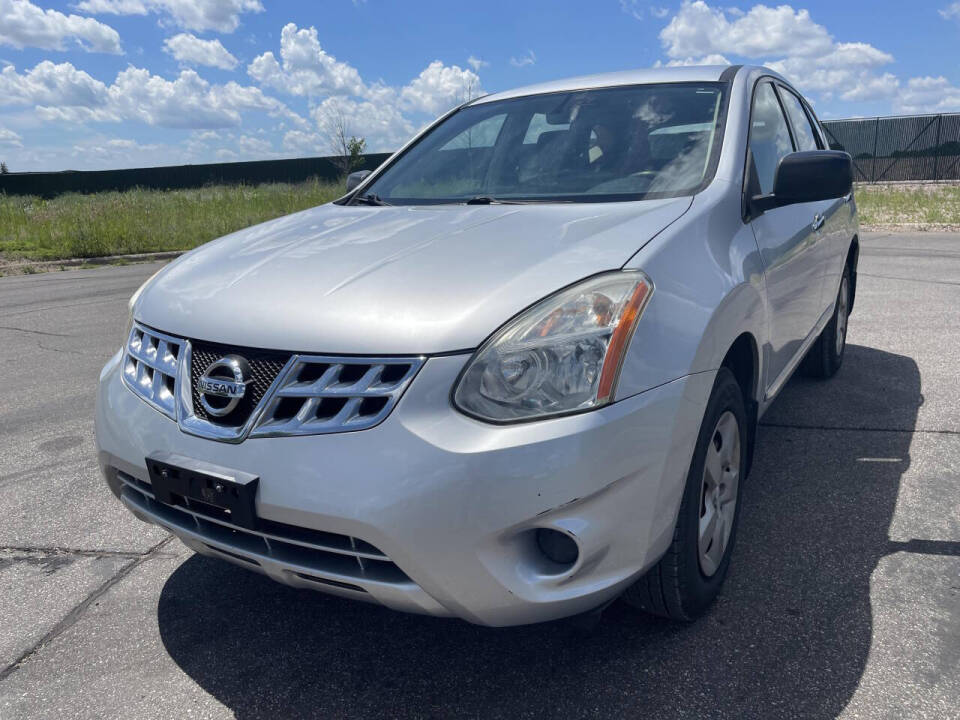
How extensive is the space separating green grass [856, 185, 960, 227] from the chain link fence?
340cm

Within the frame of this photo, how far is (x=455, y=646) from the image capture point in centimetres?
240

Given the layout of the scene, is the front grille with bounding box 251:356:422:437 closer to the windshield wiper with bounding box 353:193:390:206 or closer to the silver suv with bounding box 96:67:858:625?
the silver suv with bounding box 96:67:858:625

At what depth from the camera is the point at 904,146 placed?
32469 millimetres

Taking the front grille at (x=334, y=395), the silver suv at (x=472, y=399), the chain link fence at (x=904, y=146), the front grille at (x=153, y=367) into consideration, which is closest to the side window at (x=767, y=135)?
the silver suv at (x=472, y=399)

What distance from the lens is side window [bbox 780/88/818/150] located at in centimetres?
408

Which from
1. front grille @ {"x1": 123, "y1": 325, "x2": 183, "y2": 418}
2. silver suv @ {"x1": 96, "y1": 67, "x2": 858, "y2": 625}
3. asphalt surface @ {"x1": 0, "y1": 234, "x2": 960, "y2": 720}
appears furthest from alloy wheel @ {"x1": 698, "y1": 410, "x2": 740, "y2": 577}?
front grille @ {"x1": 123, "y1": 325, "x2": 183, "y2": 418}

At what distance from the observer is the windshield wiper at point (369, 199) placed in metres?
3.40

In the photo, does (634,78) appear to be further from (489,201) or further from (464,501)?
(464,501)

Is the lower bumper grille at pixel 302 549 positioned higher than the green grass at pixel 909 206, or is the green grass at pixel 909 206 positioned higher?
the green grass at pixel 909 206

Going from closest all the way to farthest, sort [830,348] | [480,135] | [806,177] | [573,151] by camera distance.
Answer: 1. [806,177]
2. [573,151]
3. [480,135]
4. [830,348]

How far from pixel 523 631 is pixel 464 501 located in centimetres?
85

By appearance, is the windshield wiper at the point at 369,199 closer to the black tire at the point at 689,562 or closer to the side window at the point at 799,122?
the black tire at the point at 689,562

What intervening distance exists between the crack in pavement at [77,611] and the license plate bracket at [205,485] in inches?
29.7

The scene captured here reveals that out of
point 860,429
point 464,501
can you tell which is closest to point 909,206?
point 860,429
